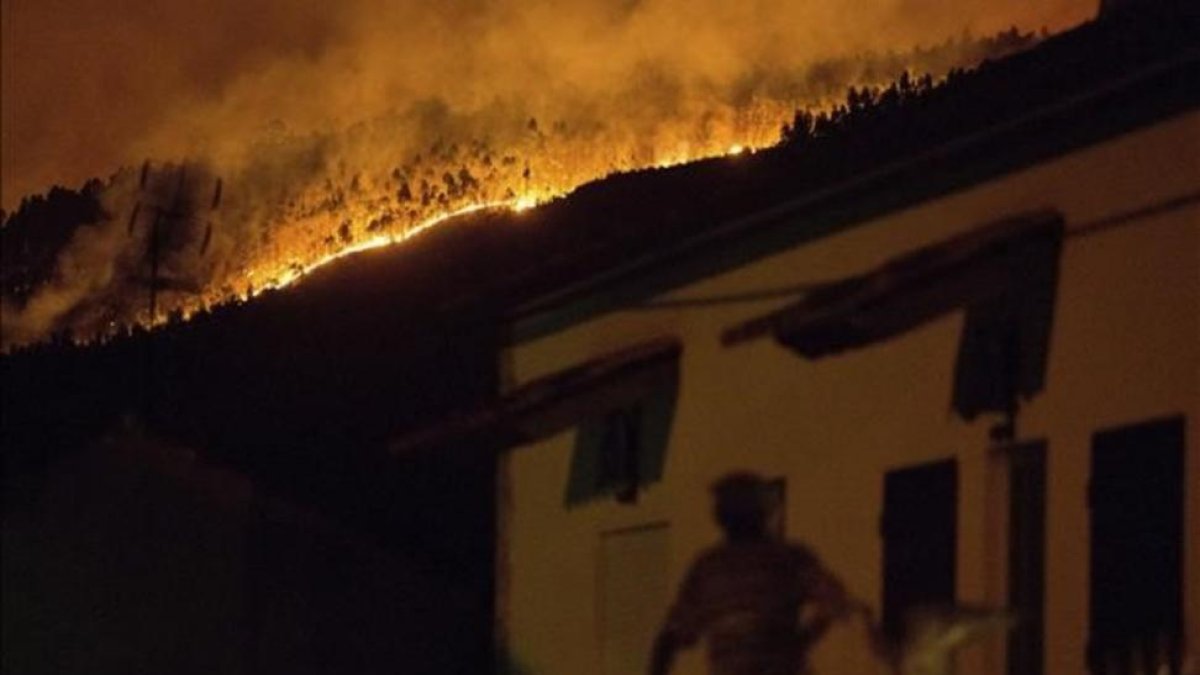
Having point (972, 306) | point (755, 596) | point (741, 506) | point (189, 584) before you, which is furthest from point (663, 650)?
point (189, 584)

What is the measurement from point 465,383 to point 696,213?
1059 cm

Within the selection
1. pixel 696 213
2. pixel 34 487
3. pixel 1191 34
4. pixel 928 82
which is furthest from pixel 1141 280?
pixel 34 487

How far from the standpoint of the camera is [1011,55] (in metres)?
13.0

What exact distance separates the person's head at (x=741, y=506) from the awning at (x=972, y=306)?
3.88m

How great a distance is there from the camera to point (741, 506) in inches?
344

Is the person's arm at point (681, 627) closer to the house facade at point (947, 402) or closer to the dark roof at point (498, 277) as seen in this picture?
the house facade at point (947, 402)

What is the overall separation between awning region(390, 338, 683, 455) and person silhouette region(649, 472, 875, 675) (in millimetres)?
7159

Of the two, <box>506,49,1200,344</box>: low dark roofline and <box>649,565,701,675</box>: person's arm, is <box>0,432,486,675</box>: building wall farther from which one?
<box>649,565,701,675</box>: person's arm

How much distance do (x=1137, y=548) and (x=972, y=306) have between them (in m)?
1.79

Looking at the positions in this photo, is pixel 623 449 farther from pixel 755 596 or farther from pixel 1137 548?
pixel 755 596

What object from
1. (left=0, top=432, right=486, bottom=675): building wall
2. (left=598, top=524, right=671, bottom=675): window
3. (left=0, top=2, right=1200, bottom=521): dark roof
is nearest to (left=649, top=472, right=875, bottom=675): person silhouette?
(left=0, top=2, right=1200, bottom=521): dark roof

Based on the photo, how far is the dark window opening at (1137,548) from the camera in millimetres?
11664

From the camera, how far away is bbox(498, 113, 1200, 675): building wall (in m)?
11.9

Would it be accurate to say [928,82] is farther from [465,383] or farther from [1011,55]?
[465,383]
